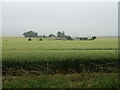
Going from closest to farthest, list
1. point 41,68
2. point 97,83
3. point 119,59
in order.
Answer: point 97,83 → point 41,68 → point 119,59

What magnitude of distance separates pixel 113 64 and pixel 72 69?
→ 5.57ft

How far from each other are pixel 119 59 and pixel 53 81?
347cm

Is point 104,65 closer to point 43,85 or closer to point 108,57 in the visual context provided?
point 108,57

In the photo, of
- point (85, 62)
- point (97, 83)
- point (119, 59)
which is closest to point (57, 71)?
point (85, 62)

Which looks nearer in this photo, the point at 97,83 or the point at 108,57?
the point at 97,83

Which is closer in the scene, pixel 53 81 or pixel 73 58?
pixel 53 81

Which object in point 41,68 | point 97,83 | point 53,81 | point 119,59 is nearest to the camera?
point 97,83

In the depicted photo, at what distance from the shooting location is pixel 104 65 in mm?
6219

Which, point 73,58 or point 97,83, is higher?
point 73,58

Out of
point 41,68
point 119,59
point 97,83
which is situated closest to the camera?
point 97,83

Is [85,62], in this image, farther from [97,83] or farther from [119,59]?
[97,83]

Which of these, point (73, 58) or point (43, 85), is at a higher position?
point (73, 58)

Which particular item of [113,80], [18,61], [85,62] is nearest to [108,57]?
[85,62]

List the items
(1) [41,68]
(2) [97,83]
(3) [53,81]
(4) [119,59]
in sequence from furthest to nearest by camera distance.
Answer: (4) [119,59] → (1) [41,68] → (3) [53,81] → (2) [97,83]
